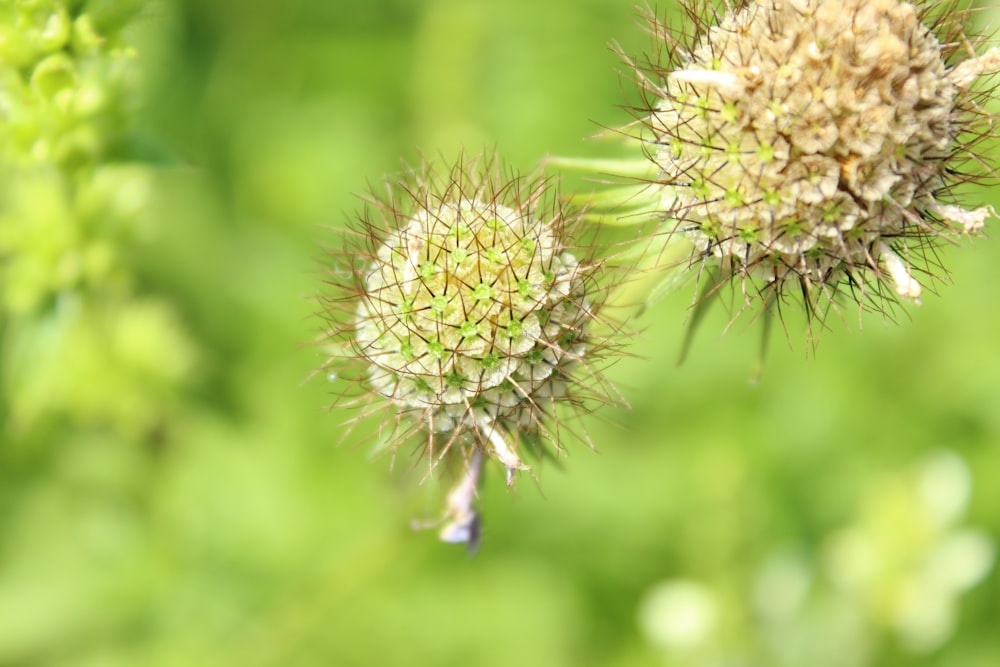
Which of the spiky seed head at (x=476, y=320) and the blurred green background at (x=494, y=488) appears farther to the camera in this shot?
the blurred green background at (x=494, y=488)

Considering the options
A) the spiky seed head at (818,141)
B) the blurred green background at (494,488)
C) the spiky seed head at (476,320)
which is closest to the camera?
the spiky seed head at (818,141)

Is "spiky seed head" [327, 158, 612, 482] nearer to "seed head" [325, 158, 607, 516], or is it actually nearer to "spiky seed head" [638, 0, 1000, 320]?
"seed head" [325, 158, 607, 516]

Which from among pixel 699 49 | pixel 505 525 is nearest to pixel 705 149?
pixel 699 49

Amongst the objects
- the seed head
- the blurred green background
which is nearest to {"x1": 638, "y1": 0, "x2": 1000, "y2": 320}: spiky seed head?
the seed head

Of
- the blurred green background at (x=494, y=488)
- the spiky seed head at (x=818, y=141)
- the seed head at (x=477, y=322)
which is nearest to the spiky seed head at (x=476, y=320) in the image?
the seed head at (x=477, y=322)

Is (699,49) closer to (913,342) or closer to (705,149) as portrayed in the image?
(705,149)

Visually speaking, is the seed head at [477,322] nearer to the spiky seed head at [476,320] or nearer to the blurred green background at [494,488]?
the spiky seed head at [476,320]

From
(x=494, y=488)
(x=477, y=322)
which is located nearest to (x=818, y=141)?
(x=477, y=322)

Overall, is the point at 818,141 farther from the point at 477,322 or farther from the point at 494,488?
the point at 494,488
